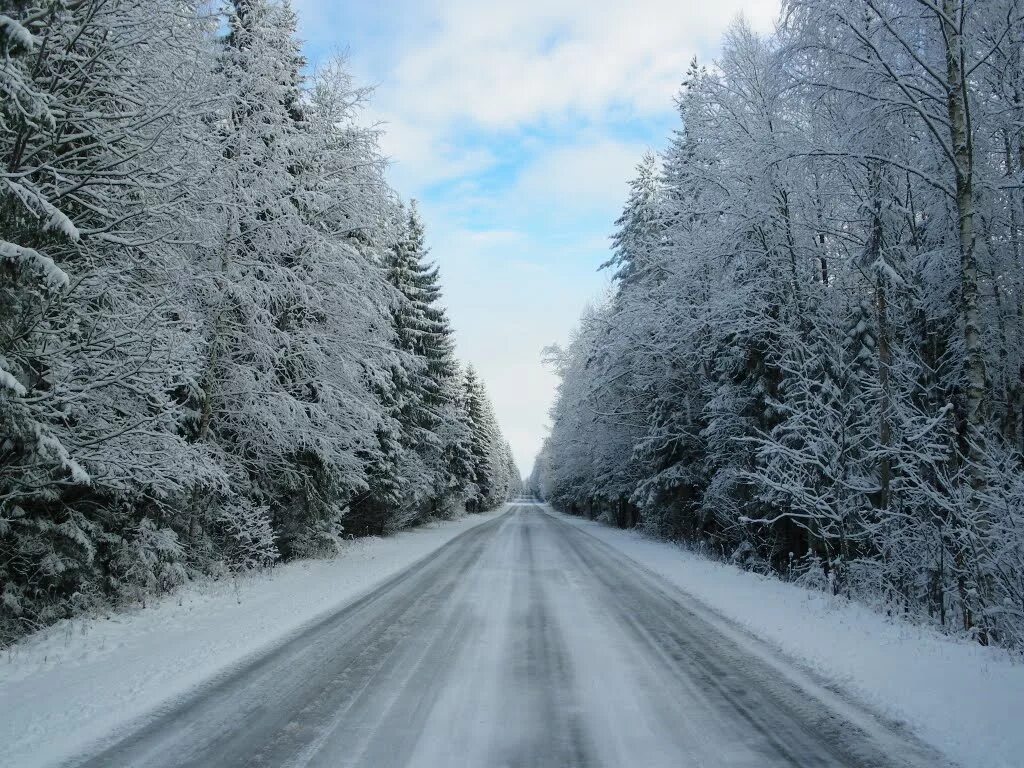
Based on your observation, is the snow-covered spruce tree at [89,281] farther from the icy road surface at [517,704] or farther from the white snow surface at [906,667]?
the white snow surface at [906,667]

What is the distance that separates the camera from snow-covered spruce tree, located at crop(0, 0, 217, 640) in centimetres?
618

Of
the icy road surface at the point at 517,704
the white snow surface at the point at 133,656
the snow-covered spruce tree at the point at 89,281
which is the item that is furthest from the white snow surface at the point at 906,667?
the snow-covered spruce tree at the point at 89,281

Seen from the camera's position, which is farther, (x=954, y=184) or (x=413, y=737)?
(x=954, y=184)

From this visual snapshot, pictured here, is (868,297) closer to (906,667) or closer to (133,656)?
(906,667)

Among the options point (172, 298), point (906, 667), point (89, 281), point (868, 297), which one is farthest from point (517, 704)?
point (868, 297)

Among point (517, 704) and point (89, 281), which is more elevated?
point (89, 281)

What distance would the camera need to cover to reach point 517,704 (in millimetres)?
4852

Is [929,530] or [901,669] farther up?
[929,530]

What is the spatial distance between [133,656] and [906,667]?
793 cm

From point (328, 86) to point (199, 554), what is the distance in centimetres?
1073

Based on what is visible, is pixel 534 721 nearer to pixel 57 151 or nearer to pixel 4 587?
pixel 4 587

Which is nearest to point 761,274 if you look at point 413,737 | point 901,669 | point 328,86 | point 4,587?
point 901,669

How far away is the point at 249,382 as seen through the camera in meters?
11.7

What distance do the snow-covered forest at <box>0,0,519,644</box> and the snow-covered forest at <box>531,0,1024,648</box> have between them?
8225 mm
